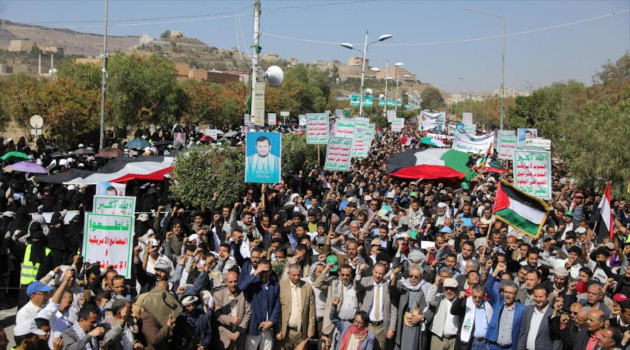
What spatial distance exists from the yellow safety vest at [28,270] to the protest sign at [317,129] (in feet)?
38.6

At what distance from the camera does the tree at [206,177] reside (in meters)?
14.1

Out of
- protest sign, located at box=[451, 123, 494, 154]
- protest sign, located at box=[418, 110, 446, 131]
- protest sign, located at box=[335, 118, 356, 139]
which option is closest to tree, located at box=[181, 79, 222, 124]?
protest sign, located at box=[418, 110, 446, 131]

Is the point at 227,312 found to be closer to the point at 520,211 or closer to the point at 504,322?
the point at 504,322

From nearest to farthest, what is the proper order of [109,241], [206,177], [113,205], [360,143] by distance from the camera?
[109,241]
[113,205]
[206,177]
[360,143]

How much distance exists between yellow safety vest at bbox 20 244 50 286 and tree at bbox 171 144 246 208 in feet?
16.8

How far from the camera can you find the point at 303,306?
23.9ft

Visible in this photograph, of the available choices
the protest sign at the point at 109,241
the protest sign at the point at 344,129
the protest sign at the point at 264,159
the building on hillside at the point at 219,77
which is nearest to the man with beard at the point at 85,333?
the protest sign at the point at 109,241

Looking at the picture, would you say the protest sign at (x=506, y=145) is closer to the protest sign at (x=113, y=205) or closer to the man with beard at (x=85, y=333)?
the protest sign at (x=113, y=205)

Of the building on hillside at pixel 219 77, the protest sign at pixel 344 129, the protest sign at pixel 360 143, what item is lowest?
the protest sign at pixel 360 143

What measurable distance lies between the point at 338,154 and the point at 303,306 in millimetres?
10961

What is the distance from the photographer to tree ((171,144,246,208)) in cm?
1415

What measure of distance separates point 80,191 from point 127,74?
32.0 metres

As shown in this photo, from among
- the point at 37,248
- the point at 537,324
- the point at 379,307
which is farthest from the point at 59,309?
the point at 537,324

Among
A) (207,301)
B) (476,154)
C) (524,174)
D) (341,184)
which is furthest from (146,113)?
(207,301)
